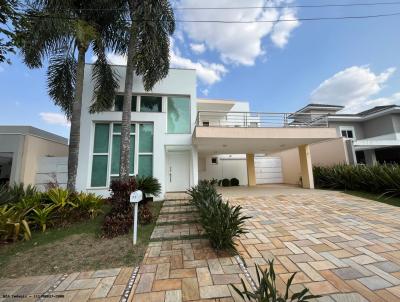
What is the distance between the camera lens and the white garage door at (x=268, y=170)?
1728 centimetres

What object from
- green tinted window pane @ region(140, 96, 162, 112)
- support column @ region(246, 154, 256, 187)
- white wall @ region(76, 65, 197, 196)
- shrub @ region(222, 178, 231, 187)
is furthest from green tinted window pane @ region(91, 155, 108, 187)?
support column @ region(246, 154, 256, 187)

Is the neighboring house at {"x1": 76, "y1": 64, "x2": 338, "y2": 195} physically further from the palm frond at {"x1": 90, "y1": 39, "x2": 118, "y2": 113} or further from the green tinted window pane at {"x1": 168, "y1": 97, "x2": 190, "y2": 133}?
the palm frond at {"x1": 90, "y1": 39, "x2": 118, "y2": 113}

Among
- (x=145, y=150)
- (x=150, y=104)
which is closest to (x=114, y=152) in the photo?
(x=145, y=150)

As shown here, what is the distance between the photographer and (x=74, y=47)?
8.04m

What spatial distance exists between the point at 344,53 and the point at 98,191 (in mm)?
14438

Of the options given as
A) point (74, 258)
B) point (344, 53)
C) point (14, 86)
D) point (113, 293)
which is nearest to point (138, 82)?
point (14, 86)

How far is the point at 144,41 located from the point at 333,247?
853 cm

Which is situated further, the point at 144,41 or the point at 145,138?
the point at 145,138

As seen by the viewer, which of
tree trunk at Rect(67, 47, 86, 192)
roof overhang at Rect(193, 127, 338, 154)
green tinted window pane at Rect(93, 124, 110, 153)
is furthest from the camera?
green tinted window pane at Rect(93, 124, 110, 153)

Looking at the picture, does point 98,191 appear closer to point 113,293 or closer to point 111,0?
point 113,293

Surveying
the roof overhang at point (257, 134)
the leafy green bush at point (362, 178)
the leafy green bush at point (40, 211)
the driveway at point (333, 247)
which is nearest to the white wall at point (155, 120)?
the roof overhang at point (257, 134)

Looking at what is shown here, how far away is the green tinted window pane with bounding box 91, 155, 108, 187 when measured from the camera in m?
9.02

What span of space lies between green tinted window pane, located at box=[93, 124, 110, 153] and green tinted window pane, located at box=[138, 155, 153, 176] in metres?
1.86

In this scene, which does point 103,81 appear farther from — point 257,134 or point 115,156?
point 257,134
